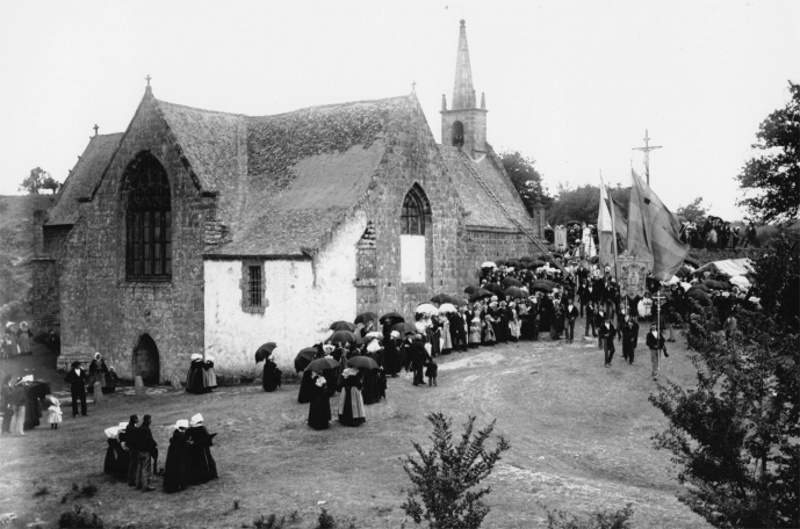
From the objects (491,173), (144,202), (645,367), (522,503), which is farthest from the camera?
(491,173)

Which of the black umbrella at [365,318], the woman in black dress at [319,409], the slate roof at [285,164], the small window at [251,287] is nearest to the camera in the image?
the woman in black dress at [319,409]

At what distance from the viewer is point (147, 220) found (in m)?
34.2

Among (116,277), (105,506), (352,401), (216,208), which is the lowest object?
(105,506)

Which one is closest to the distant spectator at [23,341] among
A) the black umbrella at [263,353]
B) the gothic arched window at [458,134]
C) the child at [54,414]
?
the child at [54,414]

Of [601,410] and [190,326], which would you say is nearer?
[601,410]

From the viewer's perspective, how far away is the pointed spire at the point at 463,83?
61344 millimetres

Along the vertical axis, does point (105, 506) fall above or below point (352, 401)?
below

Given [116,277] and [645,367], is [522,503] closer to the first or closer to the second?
[645,367]

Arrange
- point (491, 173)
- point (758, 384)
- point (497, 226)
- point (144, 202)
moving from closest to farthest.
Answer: point (758, 384)
point (144, 202)
point (497, 226)
point (491, 173)

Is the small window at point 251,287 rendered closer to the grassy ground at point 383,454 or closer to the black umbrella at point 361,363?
the grassy ground at point 383,454

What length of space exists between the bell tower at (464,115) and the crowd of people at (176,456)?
45993 mm

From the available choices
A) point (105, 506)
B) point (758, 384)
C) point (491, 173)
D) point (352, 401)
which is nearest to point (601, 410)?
point (352, 401)

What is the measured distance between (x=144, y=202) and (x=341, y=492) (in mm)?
22271

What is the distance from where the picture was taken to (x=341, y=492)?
50.5ft
